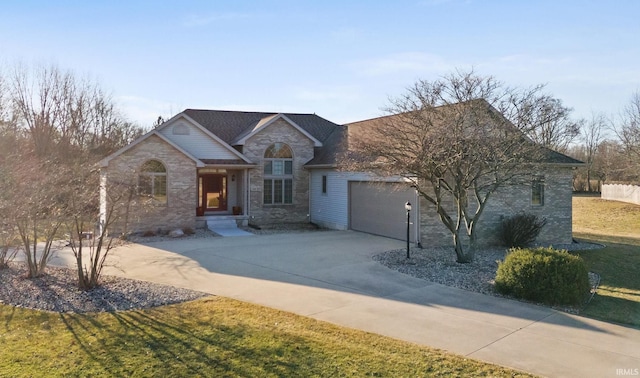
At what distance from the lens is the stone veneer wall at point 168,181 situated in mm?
18484

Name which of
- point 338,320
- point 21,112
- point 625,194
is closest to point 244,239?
point 338,320

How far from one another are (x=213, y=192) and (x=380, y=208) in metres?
9.40

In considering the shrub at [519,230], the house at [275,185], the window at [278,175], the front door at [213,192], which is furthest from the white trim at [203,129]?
the shrub at [519,230]

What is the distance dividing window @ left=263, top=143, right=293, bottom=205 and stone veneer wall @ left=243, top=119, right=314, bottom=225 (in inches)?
8.7

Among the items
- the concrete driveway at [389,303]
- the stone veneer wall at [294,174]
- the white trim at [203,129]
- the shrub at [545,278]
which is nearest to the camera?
the concrete driveway at [389,303]

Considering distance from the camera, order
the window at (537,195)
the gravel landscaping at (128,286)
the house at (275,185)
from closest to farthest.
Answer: the gravel landscaping at (128,286)
the house at (275,185)
the window at (537,195)

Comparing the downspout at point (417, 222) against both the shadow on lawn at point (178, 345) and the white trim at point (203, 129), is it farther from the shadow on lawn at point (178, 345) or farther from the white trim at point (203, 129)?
the shadow on lawn at point (178, 345)

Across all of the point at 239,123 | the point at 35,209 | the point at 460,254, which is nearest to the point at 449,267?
the point at 460,254

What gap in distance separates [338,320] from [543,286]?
4.53m

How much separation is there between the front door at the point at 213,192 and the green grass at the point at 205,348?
49.1 ft

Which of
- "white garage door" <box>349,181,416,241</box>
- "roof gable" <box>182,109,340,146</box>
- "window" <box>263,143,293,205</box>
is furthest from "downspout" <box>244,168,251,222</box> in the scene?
"white garage door" <box>349,181,416,241</box>

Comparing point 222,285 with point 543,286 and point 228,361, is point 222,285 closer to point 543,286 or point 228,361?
point 228,361

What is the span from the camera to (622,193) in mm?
35719

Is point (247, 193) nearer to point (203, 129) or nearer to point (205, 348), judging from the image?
point (203, 129)
